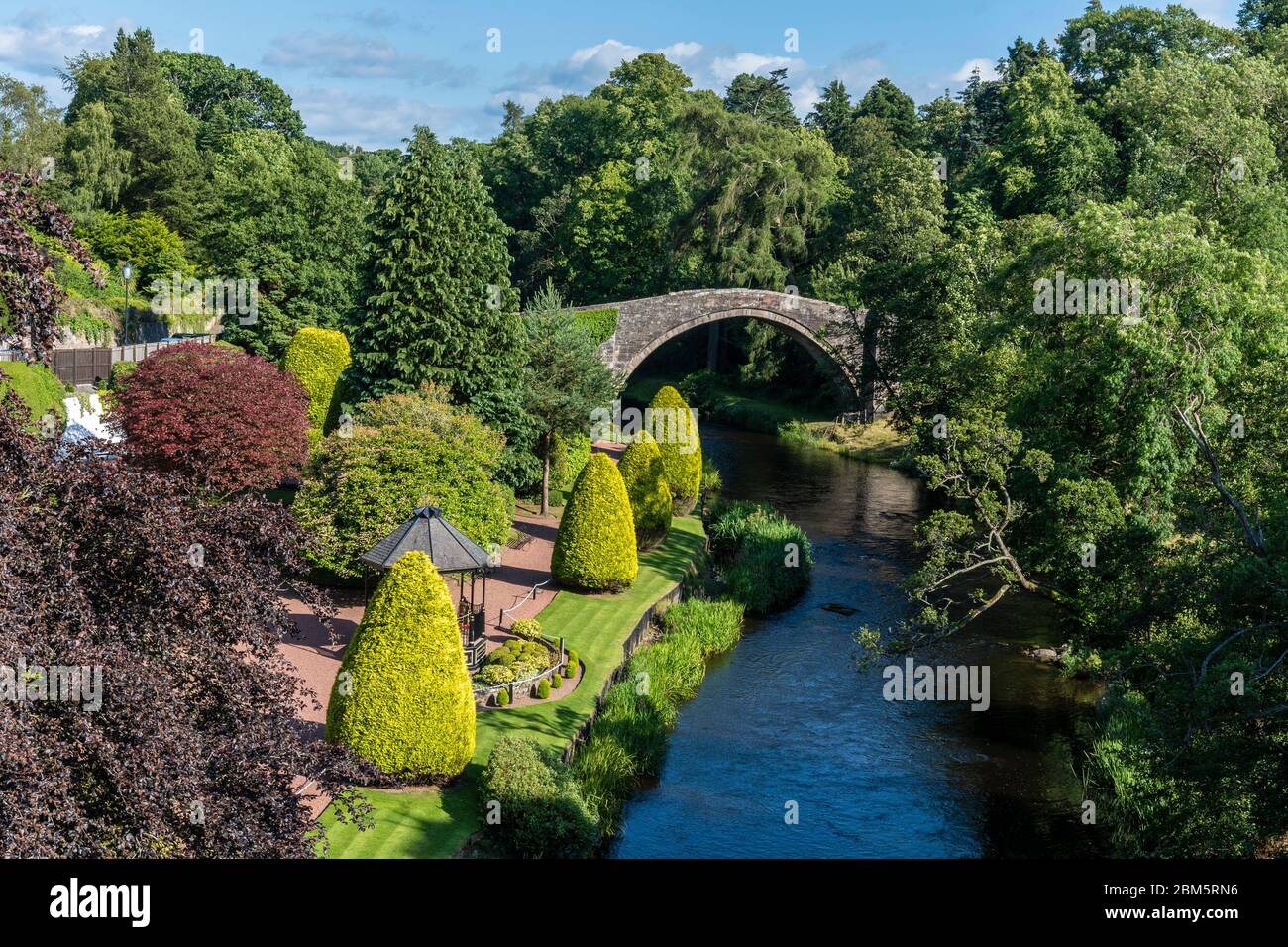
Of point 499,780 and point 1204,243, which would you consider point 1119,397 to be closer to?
point 1204,243

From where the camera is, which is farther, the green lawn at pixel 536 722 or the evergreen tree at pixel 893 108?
the evergreen tree at pixel 893 108

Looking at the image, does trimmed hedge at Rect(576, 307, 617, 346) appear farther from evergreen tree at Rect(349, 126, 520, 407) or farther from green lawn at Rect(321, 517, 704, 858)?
green lawn at Rect(321, 517, 704, 858)

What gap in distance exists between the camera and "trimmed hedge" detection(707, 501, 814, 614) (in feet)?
110

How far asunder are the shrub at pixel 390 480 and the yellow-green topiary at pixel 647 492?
723 centimetres

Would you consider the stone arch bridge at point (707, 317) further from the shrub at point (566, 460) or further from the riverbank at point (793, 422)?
the shrub at point (566, 460)

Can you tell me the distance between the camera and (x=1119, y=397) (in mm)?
24188

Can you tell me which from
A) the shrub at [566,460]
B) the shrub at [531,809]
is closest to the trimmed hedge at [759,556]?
the shrub at [566,460]

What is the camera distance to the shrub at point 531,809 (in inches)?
697

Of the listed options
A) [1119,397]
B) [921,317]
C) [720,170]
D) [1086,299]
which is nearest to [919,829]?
[1119,397]

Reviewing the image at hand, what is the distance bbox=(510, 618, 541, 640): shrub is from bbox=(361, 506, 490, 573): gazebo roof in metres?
2.04

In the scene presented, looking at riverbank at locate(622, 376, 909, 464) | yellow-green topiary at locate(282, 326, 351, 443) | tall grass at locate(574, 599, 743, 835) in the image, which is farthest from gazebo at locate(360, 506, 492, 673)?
riverbank at locate(622, 376, 909, 464)

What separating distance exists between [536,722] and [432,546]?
435cm

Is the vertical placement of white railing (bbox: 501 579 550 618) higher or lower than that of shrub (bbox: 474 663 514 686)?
higher

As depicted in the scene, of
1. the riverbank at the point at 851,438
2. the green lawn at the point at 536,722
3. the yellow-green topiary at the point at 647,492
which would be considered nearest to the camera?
the green lawn at the point at 536,722
